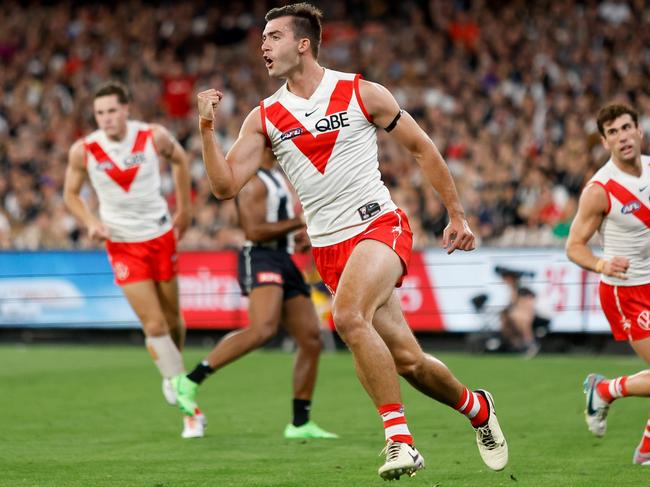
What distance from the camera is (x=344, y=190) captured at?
23.6ft

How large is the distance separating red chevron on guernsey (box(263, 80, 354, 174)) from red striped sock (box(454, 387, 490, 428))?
5.43ft

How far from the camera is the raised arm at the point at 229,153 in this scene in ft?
22.3

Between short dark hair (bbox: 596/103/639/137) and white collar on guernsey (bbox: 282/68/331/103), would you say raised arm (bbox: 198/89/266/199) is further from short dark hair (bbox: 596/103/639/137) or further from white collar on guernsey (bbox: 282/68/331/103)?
short dark hair (bbox: 596/103/639/137)

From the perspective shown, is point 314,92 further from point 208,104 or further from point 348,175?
point 208,104

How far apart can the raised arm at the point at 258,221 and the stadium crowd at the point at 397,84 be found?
26.6 ft

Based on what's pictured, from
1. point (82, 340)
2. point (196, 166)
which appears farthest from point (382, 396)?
Answer: point (196, 166)

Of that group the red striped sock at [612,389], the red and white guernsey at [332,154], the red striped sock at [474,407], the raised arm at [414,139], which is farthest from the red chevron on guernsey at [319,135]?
the red striped sock at [612,389]

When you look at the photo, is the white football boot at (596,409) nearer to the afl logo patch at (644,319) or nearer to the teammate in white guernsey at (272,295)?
the afl logo patch at (644,319)

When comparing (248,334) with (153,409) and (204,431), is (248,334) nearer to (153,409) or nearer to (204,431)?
(204,431)

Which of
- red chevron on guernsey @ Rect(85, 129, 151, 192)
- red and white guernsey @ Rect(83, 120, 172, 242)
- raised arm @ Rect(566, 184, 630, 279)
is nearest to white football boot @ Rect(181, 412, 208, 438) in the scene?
red and white guernsey @ Rect(83, 120, 172, 242)

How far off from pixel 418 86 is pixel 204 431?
1398cm

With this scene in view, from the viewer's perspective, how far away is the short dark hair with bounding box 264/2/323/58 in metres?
7.30

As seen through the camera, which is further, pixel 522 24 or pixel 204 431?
pixel 522 24

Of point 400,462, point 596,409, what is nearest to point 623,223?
point 596,409
